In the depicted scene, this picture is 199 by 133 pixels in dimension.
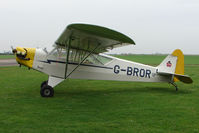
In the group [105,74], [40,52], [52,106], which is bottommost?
[52,106]

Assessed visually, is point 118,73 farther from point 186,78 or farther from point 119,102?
point 186,78

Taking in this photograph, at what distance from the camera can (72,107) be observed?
567cm

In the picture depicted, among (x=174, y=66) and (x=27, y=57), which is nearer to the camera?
(x=27, y=57)

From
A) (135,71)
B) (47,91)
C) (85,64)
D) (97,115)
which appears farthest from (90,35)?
(135,71)

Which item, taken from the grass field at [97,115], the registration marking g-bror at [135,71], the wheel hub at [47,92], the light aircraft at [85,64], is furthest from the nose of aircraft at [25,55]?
the registration marking g-bror at [135,71]

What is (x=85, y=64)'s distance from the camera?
8062mm

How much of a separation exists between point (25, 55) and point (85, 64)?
93.0 inches

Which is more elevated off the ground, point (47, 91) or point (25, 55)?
point (25, 55)

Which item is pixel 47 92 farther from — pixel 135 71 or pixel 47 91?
pixel 135 71

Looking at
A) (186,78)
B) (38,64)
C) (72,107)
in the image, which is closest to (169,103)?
(186,78)

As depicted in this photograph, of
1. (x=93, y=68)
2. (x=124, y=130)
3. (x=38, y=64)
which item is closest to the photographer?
(x=124, y=130)

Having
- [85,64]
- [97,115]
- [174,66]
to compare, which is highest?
[174,66]

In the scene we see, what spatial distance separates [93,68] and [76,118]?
3715 millimetres

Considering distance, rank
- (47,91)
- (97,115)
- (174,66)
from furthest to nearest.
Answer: (174,66) → (47,91) → (97,115)
